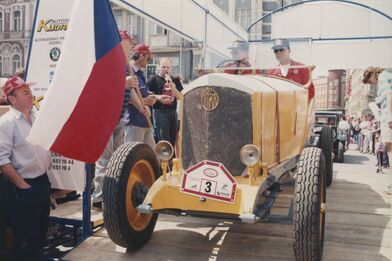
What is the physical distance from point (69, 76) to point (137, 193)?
1053 millimetres

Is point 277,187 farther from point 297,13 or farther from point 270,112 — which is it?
point 297,13

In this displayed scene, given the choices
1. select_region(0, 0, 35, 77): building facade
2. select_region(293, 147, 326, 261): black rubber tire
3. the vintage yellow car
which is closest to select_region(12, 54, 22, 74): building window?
select_region(0, 0, 35, 77): building facade

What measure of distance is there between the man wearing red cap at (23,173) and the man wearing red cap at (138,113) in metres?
1.28

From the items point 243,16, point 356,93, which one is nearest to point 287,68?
point 243,16

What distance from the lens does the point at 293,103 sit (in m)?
4.23

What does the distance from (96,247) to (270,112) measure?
1.80 meters

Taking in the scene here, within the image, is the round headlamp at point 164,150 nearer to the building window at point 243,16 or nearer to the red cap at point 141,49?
the red cap at point 141,49

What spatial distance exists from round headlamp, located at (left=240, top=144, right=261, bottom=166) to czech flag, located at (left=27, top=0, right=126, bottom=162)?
0.99 m

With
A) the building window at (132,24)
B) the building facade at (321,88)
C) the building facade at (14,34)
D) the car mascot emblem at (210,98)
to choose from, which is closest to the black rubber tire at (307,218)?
the car mascot emblem at (210,98)

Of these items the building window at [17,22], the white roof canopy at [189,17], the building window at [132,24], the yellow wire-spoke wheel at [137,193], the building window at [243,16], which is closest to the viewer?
the yellow wire-spoke wheel at [137,193]

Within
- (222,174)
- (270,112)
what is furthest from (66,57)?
(270,112)

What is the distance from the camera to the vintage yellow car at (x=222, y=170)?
301cm

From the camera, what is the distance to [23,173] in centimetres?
331

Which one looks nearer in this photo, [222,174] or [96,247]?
[222,174]
